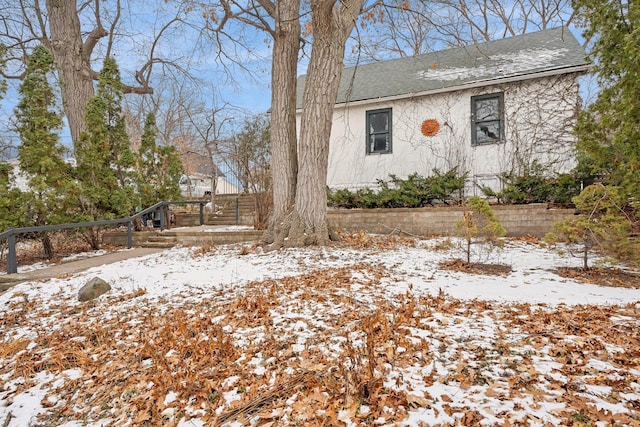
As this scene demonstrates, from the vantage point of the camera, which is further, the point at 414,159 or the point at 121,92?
the point at 414,159

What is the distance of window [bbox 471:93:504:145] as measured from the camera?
33.8ft

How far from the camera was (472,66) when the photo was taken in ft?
37.3

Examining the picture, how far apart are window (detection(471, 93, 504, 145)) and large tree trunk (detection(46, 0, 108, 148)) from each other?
11216 mm

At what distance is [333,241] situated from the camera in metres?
7.29

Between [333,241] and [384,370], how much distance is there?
16.3 feet

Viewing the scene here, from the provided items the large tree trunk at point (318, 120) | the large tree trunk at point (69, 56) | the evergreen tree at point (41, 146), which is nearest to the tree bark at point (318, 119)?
the large tree trunk at point (318, 120)

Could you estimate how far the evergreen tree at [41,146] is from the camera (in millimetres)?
7367

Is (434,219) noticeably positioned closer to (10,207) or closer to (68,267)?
(68,267)

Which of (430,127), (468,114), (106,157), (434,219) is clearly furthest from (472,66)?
(106,157)

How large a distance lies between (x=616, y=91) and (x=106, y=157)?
1021 cm

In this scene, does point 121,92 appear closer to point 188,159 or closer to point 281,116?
point 281,116

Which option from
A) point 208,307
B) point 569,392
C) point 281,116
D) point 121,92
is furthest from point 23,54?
point 569,392

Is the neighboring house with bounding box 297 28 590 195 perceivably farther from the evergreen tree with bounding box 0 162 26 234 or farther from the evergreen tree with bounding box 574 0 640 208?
the evergreen tree with bounding box 0 162 26 234

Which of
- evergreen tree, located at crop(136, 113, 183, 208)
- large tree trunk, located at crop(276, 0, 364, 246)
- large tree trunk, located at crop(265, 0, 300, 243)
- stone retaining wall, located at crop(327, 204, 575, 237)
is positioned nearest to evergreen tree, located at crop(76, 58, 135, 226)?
evergreen tree, located at crop(136, 113, 183, 208)
